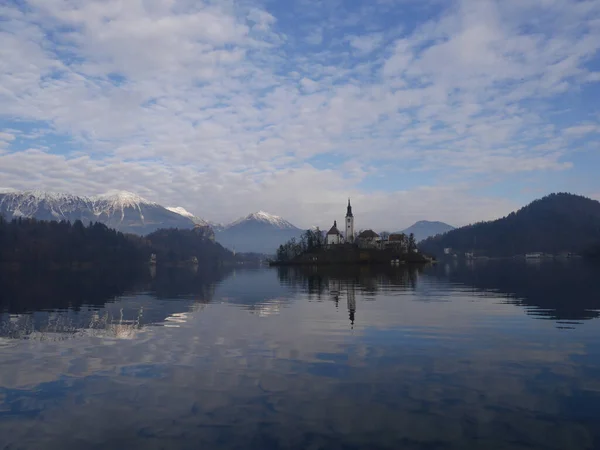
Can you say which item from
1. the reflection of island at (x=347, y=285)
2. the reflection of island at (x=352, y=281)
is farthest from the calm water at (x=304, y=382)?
the reflection of island at (x=352, y=281)

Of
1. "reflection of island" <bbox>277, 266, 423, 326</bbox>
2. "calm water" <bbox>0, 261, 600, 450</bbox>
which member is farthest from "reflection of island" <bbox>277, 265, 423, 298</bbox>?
"calm water" <bbox>0, 261, 600, 450</bbox>

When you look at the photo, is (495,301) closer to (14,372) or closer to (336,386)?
(336,386)

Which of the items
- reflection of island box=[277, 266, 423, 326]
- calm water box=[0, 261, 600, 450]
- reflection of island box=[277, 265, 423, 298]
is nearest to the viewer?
calm water box=[0, 261, 600, 450]

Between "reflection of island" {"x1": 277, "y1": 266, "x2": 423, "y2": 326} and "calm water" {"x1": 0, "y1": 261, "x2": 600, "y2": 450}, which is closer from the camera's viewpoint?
"calm water" {"x1": 0, "y1": 261, "x2": 600, "y2": 450}

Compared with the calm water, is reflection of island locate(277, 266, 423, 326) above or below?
above

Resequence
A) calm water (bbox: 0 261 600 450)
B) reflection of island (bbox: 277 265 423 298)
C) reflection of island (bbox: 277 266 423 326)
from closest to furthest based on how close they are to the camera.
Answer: calm water (bbox: 0 261 600 450) < reflection of island (bbox: 277 266 423 326) < reflection of island (bbox: 277 265 423 298)

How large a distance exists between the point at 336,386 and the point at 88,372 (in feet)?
45.6

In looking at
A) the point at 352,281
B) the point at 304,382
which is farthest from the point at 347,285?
the point at 304,382

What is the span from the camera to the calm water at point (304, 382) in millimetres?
15664

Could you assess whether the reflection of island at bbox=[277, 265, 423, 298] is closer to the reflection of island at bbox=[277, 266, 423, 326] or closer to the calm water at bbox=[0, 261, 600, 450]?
the reflection of island at bbox=[277, 266, 423, 326]

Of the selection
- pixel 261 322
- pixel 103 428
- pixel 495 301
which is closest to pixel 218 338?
pixel 261 322

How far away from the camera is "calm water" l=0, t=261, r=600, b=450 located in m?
15.7

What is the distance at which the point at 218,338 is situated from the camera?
33625 mm

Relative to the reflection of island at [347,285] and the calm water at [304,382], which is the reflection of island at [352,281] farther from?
the calm water at [304,382]
